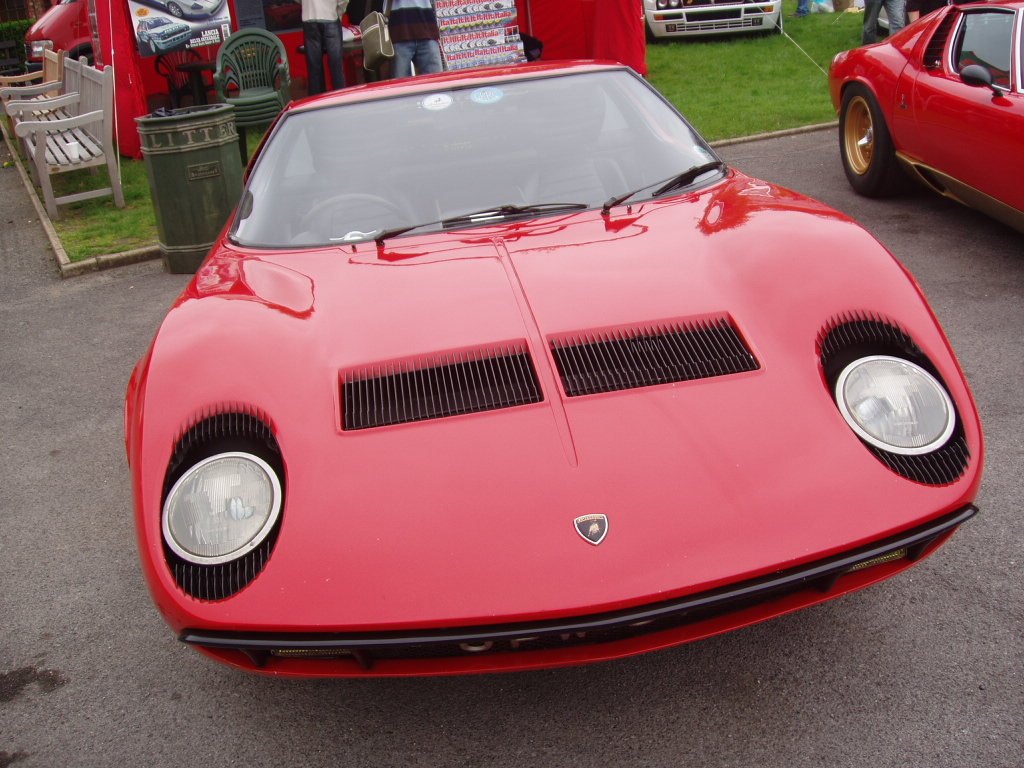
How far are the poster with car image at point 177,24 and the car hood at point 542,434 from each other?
25.3ft

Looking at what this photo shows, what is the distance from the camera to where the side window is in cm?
461

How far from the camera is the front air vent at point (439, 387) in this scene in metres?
1.97

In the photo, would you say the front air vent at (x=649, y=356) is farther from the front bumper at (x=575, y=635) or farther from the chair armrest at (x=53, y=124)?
the chair armrest at (x=53, y=124)

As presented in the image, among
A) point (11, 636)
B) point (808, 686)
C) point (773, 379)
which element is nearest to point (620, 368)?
point (773, 379)

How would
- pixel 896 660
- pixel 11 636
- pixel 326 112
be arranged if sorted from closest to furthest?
pixel 896 660 → pixel 11 636 → pixel 326 112

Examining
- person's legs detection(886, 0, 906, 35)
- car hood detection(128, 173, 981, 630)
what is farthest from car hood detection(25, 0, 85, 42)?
car hood detection(128, 173, 981, 630)

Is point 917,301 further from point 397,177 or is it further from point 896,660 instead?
point 397,177

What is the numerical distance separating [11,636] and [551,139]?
2272 millimetres

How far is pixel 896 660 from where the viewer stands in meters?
2.12

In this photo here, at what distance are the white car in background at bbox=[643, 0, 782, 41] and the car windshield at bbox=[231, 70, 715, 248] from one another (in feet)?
32.5

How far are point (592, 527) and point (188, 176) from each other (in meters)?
4.97

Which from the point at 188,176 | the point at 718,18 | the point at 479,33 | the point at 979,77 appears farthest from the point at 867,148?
the point at 718,18

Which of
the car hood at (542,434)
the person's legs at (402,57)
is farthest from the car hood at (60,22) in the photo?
the car hood at (542,434)

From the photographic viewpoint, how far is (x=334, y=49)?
8.60m
